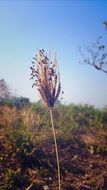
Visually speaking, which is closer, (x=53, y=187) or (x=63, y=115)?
(x=53, y=187)

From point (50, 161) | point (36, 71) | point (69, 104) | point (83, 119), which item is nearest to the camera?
point (36, 71)

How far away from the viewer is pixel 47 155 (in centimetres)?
1073

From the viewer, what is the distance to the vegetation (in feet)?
30.7

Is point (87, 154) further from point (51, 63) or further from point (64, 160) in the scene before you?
point (51, 63)

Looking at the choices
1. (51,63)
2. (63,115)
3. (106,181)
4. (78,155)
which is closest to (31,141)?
(78,155)

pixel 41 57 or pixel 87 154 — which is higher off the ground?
pixel 41 57

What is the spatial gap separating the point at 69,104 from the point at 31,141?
8.00 metres

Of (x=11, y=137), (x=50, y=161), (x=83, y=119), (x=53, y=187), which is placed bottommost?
(x=53, y=187)

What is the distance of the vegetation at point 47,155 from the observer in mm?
9344

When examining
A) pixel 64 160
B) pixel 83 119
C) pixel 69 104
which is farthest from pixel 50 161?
pixel 69 104

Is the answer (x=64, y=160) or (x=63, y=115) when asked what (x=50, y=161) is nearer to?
(x=64, y=160)

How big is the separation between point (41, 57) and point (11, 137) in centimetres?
339

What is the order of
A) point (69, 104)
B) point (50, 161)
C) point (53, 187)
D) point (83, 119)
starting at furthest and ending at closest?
point (69, 104) < point (83, 119) < point (50, 161) < point (53, 187)

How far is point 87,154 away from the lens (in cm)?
1164
